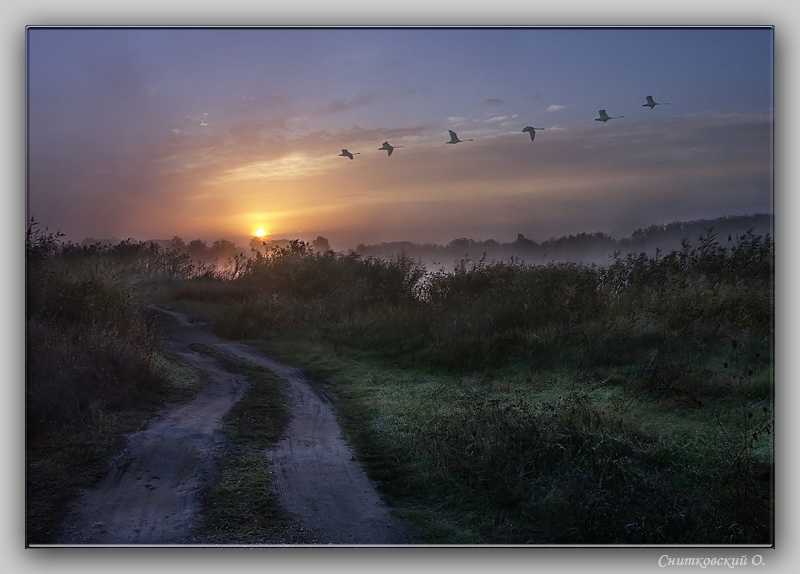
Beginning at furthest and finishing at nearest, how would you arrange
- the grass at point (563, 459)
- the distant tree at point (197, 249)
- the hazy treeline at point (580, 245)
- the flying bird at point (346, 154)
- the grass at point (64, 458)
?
the distant tree at point (197, 249) < the flying bird at point (346, 154) < the hazy treeline at point (580, 245) < the grass at point (64, 458) < the grass at point (563, 459)

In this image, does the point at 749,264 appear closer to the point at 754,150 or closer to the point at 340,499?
the point at 754,150

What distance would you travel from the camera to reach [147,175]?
4.49 meters

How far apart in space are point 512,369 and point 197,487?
238 centimetres

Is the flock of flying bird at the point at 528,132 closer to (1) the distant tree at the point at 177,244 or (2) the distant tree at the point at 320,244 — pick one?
(2) the distant tree at the point at 320,244

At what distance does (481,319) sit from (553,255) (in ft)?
2.45

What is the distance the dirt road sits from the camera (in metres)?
3.79

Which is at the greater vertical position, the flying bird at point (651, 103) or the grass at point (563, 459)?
the flying bird at point (651, 103)

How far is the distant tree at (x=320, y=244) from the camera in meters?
4.62

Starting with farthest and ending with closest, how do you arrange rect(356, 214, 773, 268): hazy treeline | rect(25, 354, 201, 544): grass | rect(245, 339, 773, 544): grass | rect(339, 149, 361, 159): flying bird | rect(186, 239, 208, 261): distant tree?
rect(186, 239, 208, 261): distant tree → rect(339, 149, 361, 159): flying bird → rect(356, 214, 773, 268): hazy treeline → rect(25, 354, 201, 544): grass → rect(245, 339, 773, 544): grass

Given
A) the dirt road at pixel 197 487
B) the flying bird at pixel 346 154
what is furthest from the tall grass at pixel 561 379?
the flying bird at pixel 346 154

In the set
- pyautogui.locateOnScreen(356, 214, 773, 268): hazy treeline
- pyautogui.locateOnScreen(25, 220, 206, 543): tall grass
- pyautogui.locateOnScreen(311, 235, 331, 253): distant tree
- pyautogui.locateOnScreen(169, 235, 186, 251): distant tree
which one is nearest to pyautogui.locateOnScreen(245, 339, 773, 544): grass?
pyautogui.locateOnScreen(356, 214, 773, 268): hazy treeline

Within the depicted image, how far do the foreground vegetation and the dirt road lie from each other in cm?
18

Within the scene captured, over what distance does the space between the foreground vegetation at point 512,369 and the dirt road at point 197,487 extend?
0.18 meters

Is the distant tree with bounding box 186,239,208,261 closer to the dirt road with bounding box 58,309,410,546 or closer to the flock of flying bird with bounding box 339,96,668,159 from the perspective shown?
the dirt road with bounding box 58,309,410,546
